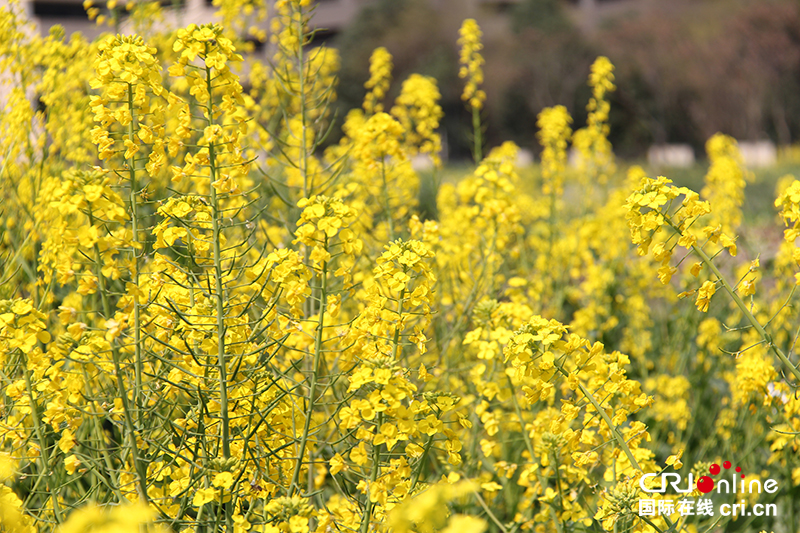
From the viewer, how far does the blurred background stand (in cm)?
2353

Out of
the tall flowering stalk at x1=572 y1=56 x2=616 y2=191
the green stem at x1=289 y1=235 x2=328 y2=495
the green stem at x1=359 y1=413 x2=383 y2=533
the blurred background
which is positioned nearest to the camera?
the green stem at x1=359 y1=413 x2=383 y2=533

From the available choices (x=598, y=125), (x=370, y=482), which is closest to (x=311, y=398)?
(x=370, y=482)

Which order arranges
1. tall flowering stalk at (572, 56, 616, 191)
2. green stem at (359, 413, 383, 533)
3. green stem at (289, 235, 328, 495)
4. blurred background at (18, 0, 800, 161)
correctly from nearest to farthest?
green stem at (359, 413, 383, 533) < green stem at (289, 235, 328, 495) < tall flowering stalk at (572, 56, 616, 191) < blurred background at (18, 0, 800, 161)

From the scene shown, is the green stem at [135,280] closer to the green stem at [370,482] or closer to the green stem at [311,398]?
the green stem at [311,398]

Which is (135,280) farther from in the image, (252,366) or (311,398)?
(311,398)

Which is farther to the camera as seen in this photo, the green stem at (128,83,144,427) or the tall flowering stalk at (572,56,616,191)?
the tall flowering stalk at (572,56,616,191)

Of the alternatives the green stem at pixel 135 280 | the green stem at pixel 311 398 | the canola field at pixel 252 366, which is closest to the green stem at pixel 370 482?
the canola field at pixel 252 366

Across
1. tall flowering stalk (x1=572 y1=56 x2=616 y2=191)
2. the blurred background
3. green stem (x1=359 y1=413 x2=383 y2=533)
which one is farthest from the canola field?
the blurred background

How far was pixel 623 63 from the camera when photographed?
28.3 metres

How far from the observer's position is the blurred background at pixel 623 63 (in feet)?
77.2

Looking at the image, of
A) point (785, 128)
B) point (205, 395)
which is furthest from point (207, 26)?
point (785, 128)

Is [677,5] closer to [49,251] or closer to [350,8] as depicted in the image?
[350,8]

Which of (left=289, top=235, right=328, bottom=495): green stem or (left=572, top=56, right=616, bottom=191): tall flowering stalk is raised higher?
(left=572, top=56, right=616, bottom=191): tall flowering stalk

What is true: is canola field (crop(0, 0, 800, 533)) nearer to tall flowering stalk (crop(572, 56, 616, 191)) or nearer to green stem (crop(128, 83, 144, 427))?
green stem (crop(128, 83, 144, 427))
